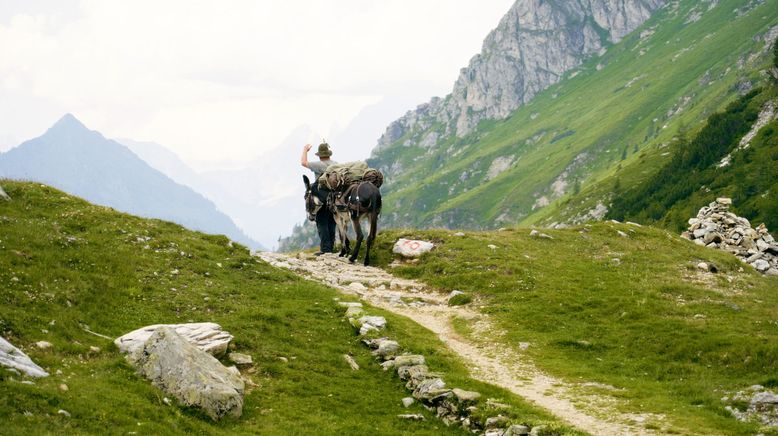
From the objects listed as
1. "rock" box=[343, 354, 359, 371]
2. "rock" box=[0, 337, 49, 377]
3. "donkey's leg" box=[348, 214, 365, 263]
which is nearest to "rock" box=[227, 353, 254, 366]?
"rock" box=[343, 354, 359, 371]

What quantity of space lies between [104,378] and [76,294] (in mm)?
5658

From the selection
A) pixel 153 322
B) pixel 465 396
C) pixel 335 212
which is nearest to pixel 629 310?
pixel 465 396

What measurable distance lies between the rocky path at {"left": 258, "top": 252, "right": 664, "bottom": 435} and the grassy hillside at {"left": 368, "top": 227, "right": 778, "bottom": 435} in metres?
0.57

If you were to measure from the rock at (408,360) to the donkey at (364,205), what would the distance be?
47.3 feet

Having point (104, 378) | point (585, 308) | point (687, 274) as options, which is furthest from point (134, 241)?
point (687, 274)

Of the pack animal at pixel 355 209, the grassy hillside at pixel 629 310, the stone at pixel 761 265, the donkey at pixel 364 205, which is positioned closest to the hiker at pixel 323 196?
the pack animal at pixel 355 209

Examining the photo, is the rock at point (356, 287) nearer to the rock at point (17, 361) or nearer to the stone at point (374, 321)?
the stone at point (374, 321)

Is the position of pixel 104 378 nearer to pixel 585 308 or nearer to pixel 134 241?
pixel 134 241

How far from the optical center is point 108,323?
1788cm

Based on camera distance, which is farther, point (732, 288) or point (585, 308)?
point (732, 288)

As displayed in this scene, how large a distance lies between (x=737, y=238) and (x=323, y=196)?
30240mm

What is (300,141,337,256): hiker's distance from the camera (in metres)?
37.0

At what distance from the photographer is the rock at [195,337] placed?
15773 mm

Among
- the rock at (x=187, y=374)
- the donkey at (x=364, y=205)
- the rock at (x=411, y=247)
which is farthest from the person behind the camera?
the rock at (x=411, y=247)
